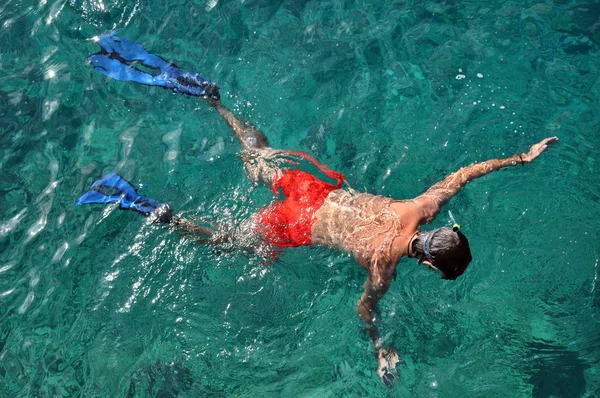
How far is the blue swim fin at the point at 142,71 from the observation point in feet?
22.2

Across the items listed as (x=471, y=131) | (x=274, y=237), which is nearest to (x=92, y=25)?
(x=274, y=237)

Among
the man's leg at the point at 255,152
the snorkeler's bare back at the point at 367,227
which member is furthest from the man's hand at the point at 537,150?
the man's leg at the point at 255,152

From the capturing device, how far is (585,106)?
6938 mm

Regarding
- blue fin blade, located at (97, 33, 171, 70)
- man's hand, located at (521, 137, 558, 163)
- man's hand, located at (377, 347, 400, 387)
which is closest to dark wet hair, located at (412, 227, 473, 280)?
man's hand, located at (377, 347, 400, 387)

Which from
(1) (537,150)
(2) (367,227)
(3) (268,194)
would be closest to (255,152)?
(3) (268,194)

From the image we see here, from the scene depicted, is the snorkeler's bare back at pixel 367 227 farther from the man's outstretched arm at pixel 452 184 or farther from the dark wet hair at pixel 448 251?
the dark wet hair at pixel 448 251

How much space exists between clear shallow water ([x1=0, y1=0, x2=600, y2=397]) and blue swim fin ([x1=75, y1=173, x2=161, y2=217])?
0.25 meters

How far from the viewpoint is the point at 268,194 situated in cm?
630

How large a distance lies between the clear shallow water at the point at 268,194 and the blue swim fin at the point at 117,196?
0.25 meters

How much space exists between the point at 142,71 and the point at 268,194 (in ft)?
7.75

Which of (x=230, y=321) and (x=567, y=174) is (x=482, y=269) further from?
(x=230, y=321)

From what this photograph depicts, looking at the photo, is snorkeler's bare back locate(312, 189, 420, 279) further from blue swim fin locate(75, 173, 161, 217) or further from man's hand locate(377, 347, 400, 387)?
blue swim fin locate(75, 173, 161, 217)

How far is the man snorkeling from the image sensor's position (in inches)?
188

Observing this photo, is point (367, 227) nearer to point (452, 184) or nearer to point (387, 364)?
point (452, 184)
